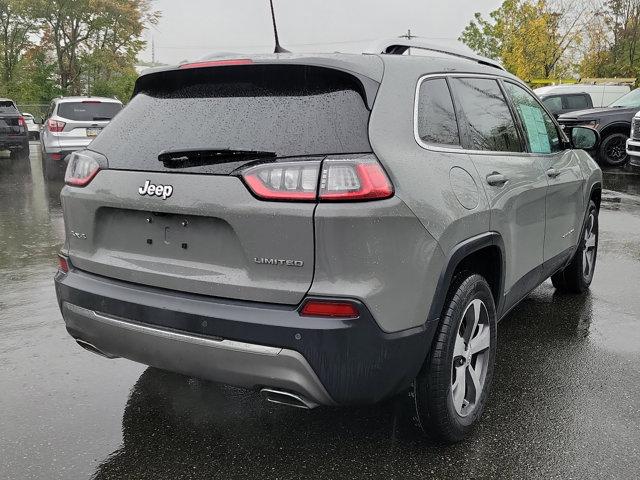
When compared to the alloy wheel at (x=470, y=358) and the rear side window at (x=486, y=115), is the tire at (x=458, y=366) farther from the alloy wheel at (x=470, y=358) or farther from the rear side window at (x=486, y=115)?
the rear side window at (x=486, y=115)

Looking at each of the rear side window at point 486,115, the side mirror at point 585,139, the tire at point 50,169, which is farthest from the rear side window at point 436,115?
the tire at point 50,169

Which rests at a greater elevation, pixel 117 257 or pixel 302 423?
pixel 117 257

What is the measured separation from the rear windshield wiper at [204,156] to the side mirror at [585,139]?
3286 mm

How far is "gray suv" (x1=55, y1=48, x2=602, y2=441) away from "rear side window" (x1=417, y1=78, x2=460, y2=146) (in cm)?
1

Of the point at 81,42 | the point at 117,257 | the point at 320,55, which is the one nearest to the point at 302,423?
the point at 117,257

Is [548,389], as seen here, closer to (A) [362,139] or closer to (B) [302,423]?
(B) [302,423]

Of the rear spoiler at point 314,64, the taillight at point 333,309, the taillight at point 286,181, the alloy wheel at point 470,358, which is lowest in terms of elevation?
the alloy wheel at point 470,358

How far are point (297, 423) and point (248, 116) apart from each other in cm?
153

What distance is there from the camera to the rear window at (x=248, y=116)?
2.61 meters

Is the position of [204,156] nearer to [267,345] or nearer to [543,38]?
[267,345]

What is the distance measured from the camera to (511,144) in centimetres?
378

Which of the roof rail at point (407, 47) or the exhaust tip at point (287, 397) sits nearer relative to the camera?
the exhaust tip at point (287, 397)

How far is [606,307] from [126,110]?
3.90 metres

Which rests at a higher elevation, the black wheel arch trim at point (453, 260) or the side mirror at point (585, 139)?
the side mirror at point (585, 139)
